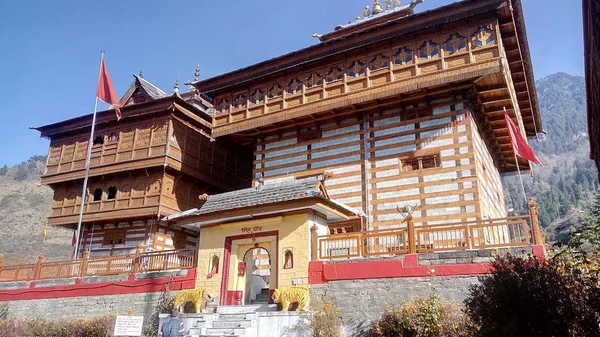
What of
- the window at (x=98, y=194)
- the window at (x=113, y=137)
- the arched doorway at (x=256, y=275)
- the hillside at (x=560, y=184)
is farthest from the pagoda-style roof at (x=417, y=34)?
the hillside at (x=560, y=184)

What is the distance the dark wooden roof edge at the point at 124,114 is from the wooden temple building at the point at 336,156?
106mm

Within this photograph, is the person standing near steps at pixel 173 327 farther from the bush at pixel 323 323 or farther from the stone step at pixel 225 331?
the bush at pixel 323 323

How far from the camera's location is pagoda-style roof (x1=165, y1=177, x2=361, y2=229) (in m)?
12.9

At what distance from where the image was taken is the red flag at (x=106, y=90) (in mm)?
22328

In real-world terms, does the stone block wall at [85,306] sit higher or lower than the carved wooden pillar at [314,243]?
lower

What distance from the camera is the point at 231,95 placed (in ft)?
67.6

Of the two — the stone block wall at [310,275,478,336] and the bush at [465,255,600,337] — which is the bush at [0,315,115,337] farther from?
the bush at [465,255,600,337]

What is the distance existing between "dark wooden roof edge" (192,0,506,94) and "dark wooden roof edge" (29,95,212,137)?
90.6 inches

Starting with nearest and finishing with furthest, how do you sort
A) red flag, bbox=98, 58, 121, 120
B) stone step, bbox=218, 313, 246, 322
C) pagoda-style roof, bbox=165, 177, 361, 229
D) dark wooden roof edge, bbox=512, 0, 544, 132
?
1. stone step, bbox=218, 313, 246, 322
2. pagoda-style roof, bbox=165, 177, 361, 229
3. dark wooden roof edge, bbox=512, 0, 544, 132
4. red flag, bbox=98, 58, 121, 120

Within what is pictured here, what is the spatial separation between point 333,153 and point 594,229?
12.6 meters

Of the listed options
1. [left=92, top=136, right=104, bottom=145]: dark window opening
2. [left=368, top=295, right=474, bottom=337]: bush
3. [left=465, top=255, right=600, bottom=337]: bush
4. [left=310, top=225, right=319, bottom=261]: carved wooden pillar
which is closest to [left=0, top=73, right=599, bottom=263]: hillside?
[left=92, top=136, right=104, bottom=145]: dark window opening

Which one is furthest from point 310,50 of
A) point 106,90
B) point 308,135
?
point 106,90

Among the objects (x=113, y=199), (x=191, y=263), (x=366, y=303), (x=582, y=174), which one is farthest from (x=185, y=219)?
(x=582, y=174)

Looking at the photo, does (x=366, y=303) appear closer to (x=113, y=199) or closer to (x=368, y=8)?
(x=113, y=199)
